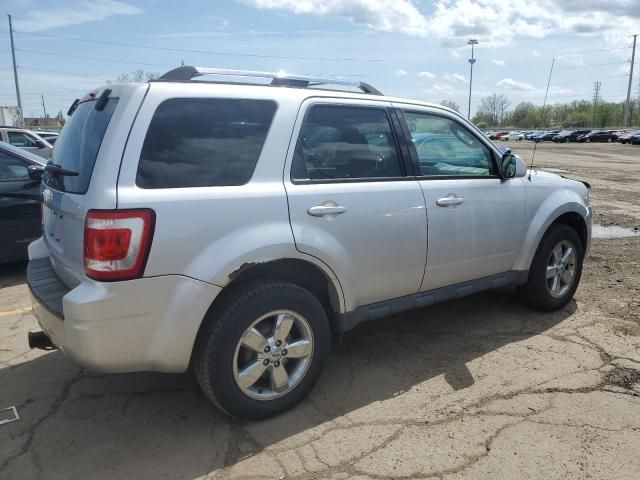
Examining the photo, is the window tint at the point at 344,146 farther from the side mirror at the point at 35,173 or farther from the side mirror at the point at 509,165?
the side mirror at the point at 35,173

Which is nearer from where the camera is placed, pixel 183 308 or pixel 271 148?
pixel 183 308

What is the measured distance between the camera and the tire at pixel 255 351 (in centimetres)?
273

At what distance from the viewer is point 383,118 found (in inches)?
139

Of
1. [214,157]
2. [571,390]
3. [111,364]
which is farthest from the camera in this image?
[571,390]

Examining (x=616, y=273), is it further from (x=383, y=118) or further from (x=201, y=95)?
(x=201, y=95)

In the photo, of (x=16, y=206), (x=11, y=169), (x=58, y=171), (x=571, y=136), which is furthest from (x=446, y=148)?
(x=571, y=136)

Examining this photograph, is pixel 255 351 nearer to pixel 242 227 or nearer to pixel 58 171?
pixel 242 227

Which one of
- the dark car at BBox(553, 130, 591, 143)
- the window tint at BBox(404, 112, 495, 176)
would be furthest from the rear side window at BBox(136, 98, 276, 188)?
the dark car at BBox(553, 130, 591, 143)

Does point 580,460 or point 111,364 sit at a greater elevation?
point 111,364

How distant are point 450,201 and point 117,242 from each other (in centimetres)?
222

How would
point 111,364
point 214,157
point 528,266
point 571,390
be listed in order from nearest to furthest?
1. point 111,364
2. point 214,157
3. point 571,390
4. point 528,266

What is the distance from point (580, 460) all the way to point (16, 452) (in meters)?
2.93

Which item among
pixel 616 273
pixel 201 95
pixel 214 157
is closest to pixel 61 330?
pixel 214 157

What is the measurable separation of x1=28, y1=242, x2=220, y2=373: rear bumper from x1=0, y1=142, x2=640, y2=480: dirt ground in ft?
1.78
